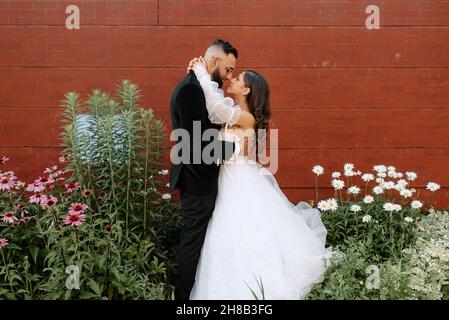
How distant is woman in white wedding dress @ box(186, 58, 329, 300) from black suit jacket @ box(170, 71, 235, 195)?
91mm

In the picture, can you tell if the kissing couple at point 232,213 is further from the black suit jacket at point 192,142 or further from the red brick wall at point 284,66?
the red brick wall at point 284,66

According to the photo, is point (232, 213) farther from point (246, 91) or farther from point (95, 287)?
point (95, 287)

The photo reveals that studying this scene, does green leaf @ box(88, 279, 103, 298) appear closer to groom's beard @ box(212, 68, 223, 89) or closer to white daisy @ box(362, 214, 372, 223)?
groom's beard @ box(212, 68, 223, 89)

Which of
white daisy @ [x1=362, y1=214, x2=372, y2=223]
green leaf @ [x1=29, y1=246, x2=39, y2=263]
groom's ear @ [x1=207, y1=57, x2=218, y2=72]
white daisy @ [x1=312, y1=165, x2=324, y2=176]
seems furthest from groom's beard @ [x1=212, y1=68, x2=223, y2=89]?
green leaf @ [x1=29, y1=246, x2=39, y2=263]

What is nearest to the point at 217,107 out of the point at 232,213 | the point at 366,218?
the point at 232,213

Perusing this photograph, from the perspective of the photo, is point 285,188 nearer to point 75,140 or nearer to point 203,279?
point 203,279

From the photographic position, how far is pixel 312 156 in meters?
5.15

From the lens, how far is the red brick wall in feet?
16.4

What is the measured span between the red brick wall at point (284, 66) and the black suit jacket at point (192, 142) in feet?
4.16

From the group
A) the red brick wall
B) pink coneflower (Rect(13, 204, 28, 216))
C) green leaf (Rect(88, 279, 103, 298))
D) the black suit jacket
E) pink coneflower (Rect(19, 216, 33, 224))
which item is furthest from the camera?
the red brick wall

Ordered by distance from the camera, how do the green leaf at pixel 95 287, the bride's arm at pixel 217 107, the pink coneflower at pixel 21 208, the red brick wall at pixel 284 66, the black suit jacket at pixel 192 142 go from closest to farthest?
the green leaf at pixel 95 287 → the pink coneflower at pixel 21 208 → the black suit jacket at pixel 192 142 → the bride's arm at pixel 217 107 → the red brick wall at pixel 284 66

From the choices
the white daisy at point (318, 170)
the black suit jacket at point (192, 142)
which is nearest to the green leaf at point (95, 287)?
the black suit jacket at point (192, 142)

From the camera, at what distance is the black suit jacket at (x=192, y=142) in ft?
12.3
